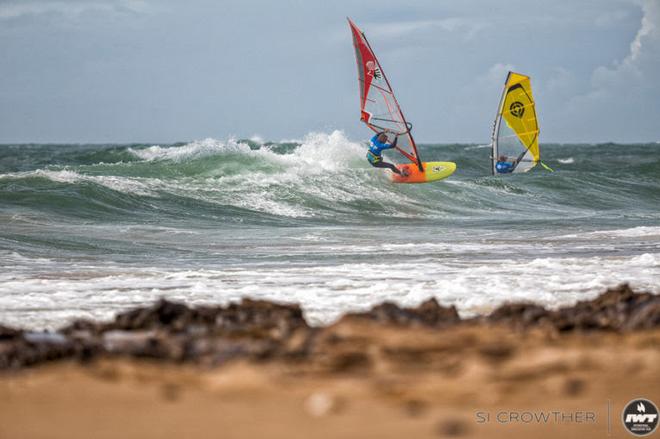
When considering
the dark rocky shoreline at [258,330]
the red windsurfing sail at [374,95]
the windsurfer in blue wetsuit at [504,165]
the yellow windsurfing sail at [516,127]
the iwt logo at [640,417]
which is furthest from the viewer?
the windsurfer in blue wetsuit at [504,165]

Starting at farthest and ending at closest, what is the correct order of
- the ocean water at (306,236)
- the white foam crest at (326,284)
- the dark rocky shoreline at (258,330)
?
the ocean water at (306,236)
the white foam crest at (326,284)
the dark rocky shoreline at (258,330)

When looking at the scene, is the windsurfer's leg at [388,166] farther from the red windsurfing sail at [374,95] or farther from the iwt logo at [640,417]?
the iwt logo at [640,417]

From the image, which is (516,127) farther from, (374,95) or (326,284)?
(326,284)

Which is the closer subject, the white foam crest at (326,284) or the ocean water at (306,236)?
the white foam crest at (326,284)

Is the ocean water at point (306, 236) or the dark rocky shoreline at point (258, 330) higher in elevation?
the dark rocky shoreline at point (258, 330)

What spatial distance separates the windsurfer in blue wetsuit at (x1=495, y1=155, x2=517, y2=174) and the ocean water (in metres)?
0.65

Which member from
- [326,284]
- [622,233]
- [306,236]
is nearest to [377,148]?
[306,236]

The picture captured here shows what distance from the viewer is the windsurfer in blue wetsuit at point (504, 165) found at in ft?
75.3

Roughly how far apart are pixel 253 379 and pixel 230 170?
18685 millimetres

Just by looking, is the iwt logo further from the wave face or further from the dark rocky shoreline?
the wave face

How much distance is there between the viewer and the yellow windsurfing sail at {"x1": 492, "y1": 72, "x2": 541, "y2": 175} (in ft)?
70.7

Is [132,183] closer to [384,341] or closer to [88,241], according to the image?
[88,241]

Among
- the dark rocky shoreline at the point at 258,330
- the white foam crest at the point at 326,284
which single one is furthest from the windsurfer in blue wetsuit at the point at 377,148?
the dark rocky shoreline at the point at 258,330

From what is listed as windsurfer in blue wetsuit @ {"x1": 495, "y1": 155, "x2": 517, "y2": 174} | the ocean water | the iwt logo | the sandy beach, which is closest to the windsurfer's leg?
the ocean water
